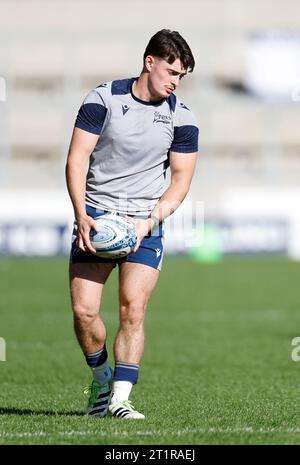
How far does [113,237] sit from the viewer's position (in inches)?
285

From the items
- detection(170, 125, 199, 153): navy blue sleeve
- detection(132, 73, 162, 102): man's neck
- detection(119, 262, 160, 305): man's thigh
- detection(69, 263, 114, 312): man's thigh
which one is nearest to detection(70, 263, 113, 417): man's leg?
detection(69, 263, 114, 312): man's thigh

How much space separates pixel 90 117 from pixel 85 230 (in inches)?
27.0

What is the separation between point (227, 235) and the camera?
77.2ft

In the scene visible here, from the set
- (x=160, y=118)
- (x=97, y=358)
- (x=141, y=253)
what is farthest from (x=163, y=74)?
(x=97, y=358)

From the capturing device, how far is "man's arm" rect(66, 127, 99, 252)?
724 centimetres

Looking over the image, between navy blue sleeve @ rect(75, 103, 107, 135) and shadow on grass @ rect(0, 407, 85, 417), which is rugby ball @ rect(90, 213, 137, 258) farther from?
shadow on grass @ rect(0, 407, 85, 417)

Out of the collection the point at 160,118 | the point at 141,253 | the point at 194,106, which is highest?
the point at 194,106

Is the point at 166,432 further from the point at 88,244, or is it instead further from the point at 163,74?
the point at 163,74

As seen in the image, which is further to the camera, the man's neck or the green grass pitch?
the man's neck

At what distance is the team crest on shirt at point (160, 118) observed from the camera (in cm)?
741

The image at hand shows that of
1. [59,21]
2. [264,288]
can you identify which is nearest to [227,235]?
[264,288]

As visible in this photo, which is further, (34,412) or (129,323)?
(34,412)

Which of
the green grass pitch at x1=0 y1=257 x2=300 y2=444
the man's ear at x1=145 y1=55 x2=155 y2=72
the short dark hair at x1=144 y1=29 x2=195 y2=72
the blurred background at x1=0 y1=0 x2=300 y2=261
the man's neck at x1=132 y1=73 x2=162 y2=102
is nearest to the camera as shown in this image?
the green grass pitch at x1=0 y1=257 x2=300 y2=444

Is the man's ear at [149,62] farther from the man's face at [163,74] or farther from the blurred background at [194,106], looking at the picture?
the blurred background at [194,106]
